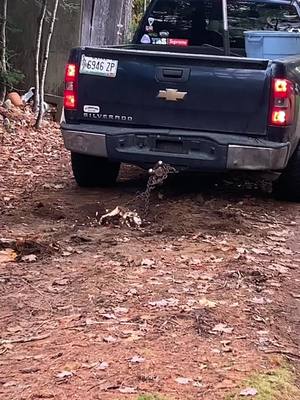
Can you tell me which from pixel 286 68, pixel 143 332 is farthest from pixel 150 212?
pixel 143 332

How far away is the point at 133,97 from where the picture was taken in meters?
6.74

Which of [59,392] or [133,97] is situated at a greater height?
[133,97]

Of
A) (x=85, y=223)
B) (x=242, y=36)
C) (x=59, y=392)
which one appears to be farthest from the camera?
(x=242, y=36)

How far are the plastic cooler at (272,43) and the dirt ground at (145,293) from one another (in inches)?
61.7

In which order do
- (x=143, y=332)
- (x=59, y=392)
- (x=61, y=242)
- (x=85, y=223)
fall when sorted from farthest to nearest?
1. (x=85, y=223)
2. (x=61, y=242)
3. (x=143, y=332)
4. (x=59, y=392)

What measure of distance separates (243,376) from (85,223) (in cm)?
289

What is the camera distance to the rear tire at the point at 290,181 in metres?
7.20

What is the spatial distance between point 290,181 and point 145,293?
9.73 feet

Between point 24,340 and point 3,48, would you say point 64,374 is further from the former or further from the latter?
point 3,48

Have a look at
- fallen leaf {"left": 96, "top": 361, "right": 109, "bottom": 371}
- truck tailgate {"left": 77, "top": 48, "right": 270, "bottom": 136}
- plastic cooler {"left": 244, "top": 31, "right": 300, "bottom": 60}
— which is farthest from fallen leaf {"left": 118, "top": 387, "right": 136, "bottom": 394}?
plastic cooler {"left": 244, "top": 31, "right": 300, "bottom": 60}

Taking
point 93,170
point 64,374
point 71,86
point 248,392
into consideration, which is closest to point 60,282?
point 64,374

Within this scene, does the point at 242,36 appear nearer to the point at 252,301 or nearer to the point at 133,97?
the point at 133,97

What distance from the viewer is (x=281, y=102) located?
6.46 m

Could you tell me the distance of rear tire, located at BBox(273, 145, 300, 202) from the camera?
7.20 meters
